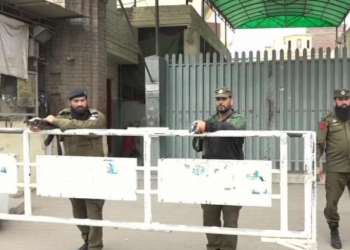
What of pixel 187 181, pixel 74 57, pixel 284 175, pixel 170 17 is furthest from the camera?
pixel 170 17

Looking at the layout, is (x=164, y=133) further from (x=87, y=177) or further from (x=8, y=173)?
(x=8, y=173)

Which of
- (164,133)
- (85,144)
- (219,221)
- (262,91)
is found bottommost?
(219,221)

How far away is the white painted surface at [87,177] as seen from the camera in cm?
424

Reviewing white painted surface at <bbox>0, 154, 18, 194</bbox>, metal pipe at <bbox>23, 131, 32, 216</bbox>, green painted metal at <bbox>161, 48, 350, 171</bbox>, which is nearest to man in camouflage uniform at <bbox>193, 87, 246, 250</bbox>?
metal pipe at <bbox>23, 131, 32, 216</bbox>

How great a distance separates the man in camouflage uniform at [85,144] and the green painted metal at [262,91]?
466 centimetres

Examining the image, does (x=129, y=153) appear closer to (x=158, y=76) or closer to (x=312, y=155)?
(x=158, y=76)

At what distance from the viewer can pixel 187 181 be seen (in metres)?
4.09

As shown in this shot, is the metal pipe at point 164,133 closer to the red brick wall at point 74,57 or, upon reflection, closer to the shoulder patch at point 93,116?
the shoulder patch at point 93,116

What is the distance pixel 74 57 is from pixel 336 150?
5.51m

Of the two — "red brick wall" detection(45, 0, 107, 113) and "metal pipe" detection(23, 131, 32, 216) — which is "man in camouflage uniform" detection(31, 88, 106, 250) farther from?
"red brick wall" detection(45, 0, 107, 113)

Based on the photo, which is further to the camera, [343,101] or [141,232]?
[141,232]

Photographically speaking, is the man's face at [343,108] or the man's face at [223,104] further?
the man's face at [343,108]

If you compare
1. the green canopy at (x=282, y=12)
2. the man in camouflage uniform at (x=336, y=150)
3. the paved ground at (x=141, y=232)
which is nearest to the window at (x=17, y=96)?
the paved ground at (x=141, y=232)

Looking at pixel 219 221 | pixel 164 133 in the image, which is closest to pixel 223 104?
pixel 164 133
